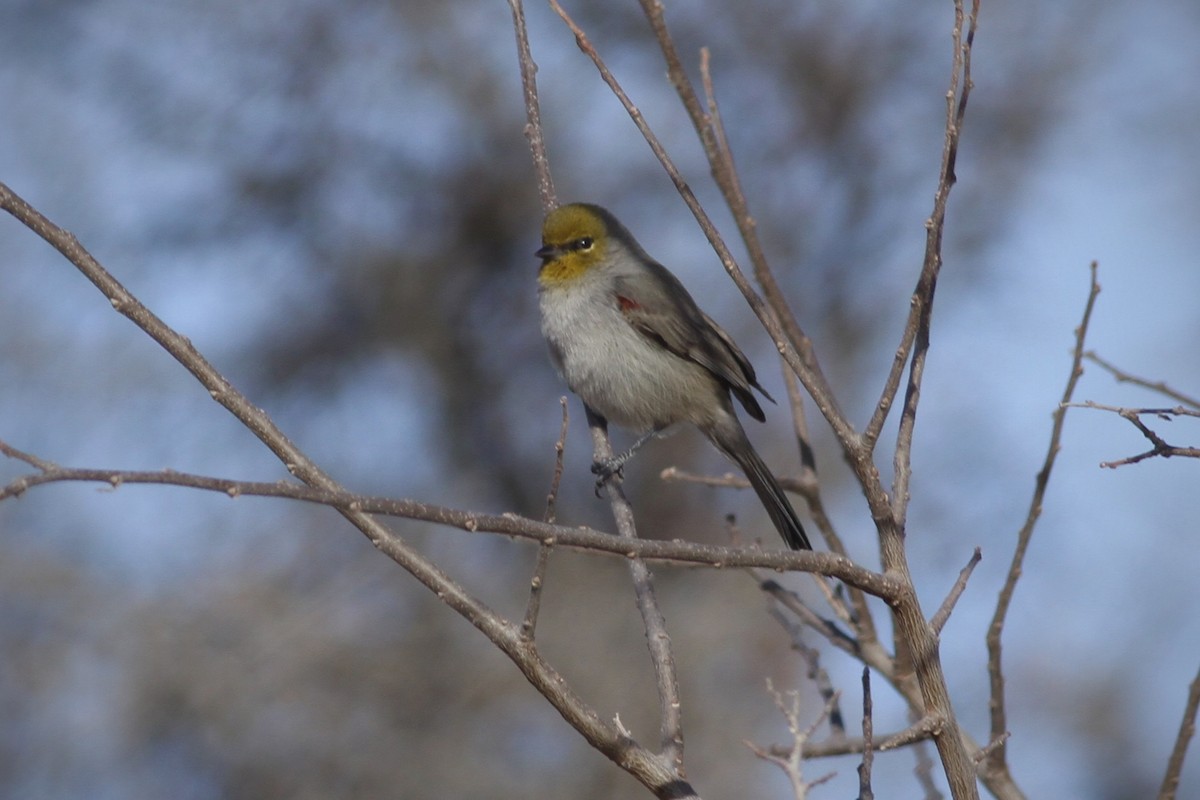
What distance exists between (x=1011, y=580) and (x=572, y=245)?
2844 mm

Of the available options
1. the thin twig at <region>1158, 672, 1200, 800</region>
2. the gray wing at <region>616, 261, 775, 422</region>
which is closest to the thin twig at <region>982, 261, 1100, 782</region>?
the thin twig at <region>1158, 672, 1200, 800</region>

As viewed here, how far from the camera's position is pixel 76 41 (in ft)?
39.9

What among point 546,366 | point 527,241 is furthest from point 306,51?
point 546,366

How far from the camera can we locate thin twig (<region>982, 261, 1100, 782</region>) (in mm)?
2793

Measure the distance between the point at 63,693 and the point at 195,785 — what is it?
1255 millimetres

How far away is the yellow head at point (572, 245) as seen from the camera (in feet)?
17.2

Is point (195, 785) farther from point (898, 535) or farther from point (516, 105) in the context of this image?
point (898, 535)

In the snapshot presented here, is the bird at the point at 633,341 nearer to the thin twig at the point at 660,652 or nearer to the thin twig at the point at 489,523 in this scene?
the thin twig at the point at 660,652

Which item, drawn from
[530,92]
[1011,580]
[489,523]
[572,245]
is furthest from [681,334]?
[489,523]

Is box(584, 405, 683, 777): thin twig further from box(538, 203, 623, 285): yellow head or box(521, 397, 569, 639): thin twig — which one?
box(538, 203, 623, 285): yellow head

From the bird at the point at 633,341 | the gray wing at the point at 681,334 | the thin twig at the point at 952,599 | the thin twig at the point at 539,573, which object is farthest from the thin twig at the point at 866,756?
the gray wing at the point at 681,334

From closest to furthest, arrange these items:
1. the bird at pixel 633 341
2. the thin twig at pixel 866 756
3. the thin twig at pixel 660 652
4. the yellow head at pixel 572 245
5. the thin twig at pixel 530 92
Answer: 1. the thin twig at pixel 866 756
2. the thin twig at pixel 660 652
3. the thin twig at pixel 530 92
4. the bird at pixel 633 341
5. the yellow head at pixel 572 245

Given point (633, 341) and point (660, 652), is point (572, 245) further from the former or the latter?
point (660, 652)

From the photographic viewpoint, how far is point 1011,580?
116 inches
